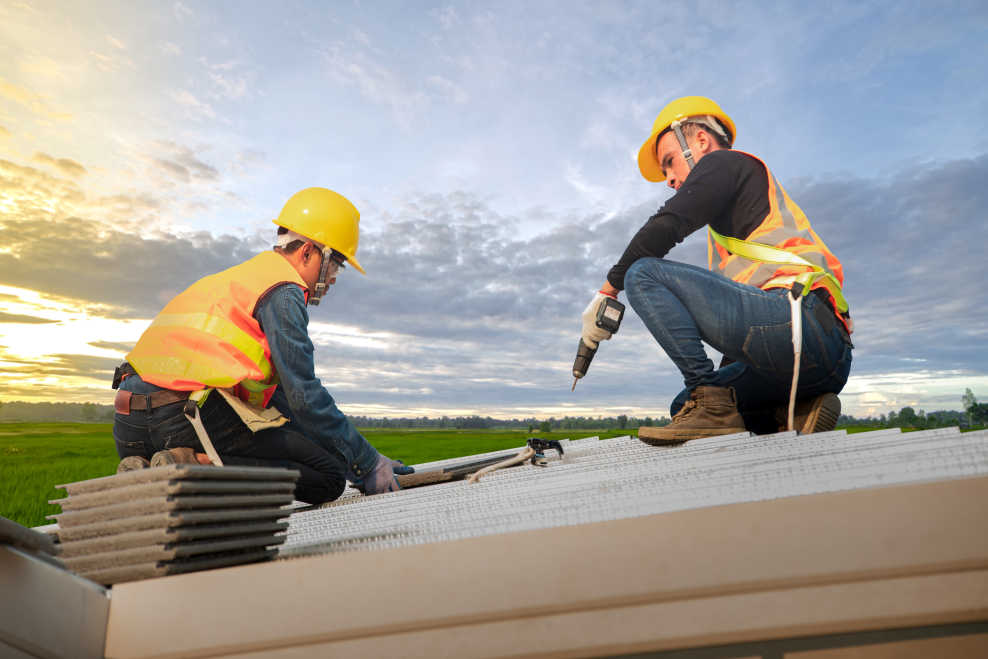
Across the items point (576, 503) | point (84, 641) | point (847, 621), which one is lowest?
point (84, 641)

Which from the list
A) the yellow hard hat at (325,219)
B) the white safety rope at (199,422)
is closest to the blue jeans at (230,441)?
the white safety rope at (199,422)

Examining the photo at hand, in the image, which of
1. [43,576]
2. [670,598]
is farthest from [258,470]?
[670,598]

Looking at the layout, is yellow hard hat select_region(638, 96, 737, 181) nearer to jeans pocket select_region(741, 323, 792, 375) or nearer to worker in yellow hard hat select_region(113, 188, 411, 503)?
jeans pocket select_region(741, 323, 792, 375)

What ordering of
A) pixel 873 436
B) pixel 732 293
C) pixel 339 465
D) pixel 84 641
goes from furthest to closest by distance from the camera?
pixel 339 465 < pixel 732 293 < pixel 873 436 < pixel 84 641

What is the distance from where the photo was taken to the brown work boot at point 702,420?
→ 300 cm

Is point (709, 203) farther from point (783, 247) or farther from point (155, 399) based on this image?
point (155, 399)

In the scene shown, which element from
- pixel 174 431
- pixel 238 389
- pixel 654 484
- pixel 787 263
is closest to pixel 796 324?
pixel 787 263

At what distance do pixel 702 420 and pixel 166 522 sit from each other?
2.47m

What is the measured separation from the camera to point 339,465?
161 inches

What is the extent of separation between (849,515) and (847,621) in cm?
27

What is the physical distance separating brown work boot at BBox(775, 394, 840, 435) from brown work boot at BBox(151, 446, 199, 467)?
371cm

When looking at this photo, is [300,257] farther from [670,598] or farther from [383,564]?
[670,598]

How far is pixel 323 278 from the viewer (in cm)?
464

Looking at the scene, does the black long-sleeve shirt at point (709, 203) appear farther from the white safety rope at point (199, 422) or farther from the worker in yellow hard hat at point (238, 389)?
the white safety rope at point (199, 422)
